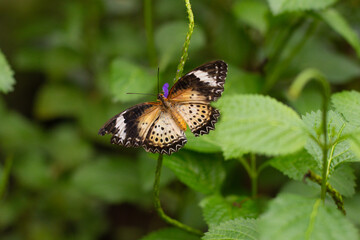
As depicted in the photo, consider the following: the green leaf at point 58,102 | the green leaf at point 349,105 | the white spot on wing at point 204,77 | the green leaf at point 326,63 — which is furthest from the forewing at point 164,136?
the green leaf at point 58,102

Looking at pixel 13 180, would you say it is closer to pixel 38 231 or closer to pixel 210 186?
pixel 38 231

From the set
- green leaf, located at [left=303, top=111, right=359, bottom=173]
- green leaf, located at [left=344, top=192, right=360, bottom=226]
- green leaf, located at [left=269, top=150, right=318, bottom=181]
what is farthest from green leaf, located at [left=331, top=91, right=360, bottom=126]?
green leaf, located at [left=344, top=192, right=360, bottom=226]

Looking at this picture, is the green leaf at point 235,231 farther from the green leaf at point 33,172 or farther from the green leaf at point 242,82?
the green leaf at point 33,172

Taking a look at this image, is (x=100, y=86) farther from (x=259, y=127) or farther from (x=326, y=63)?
(x=259, y=127)

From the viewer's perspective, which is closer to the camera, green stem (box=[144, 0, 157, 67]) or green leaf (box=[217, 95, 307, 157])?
green leaf (box=[217, 95, 307, 157])

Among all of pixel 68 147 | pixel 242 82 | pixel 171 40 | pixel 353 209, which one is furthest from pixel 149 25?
pixel 353 209

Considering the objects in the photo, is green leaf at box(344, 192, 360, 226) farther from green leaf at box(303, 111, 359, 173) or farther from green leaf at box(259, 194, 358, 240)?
green leaf at box(259, 194, 358, 240)

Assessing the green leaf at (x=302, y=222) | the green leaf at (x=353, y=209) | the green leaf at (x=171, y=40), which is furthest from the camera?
the green leaf at (x=171, y=40)

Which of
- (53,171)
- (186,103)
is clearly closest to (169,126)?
(186,103)
